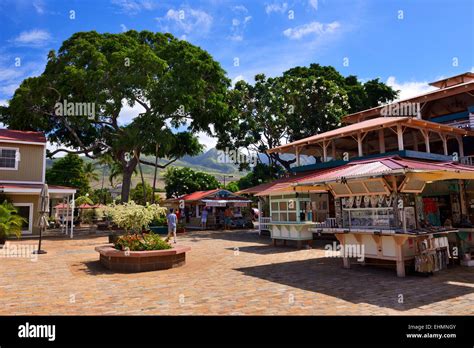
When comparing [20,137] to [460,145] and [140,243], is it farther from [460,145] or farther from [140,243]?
[460,145]

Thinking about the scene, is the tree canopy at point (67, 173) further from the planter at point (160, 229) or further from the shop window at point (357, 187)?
the shop window at point (357, 187)

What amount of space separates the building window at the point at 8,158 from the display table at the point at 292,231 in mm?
18240

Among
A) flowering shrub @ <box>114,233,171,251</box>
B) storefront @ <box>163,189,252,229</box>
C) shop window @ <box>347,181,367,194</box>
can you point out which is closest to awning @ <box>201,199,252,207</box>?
storefront @ <box>163,189,252,229</box>

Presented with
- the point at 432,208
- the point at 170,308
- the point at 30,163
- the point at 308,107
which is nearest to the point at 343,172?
the point at 432,208

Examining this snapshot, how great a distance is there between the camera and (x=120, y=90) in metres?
25.7

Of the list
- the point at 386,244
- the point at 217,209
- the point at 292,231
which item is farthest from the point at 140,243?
the point at 217,209

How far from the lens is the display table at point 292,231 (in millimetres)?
Answer: 16594

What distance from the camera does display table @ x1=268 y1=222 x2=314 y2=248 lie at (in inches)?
653

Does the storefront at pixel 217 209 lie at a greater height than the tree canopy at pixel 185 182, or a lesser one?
lesser

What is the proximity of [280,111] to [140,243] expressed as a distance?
828 inches

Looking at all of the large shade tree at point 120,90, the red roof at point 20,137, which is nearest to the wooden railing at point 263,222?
the large shade tree at point 120,90

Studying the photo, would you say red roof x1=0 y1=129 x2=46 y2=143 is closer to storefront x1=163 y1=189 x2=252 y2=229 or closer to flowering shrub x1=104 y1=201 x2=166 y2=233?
storefront x1=163 y1=189 x2=252 y2=229
